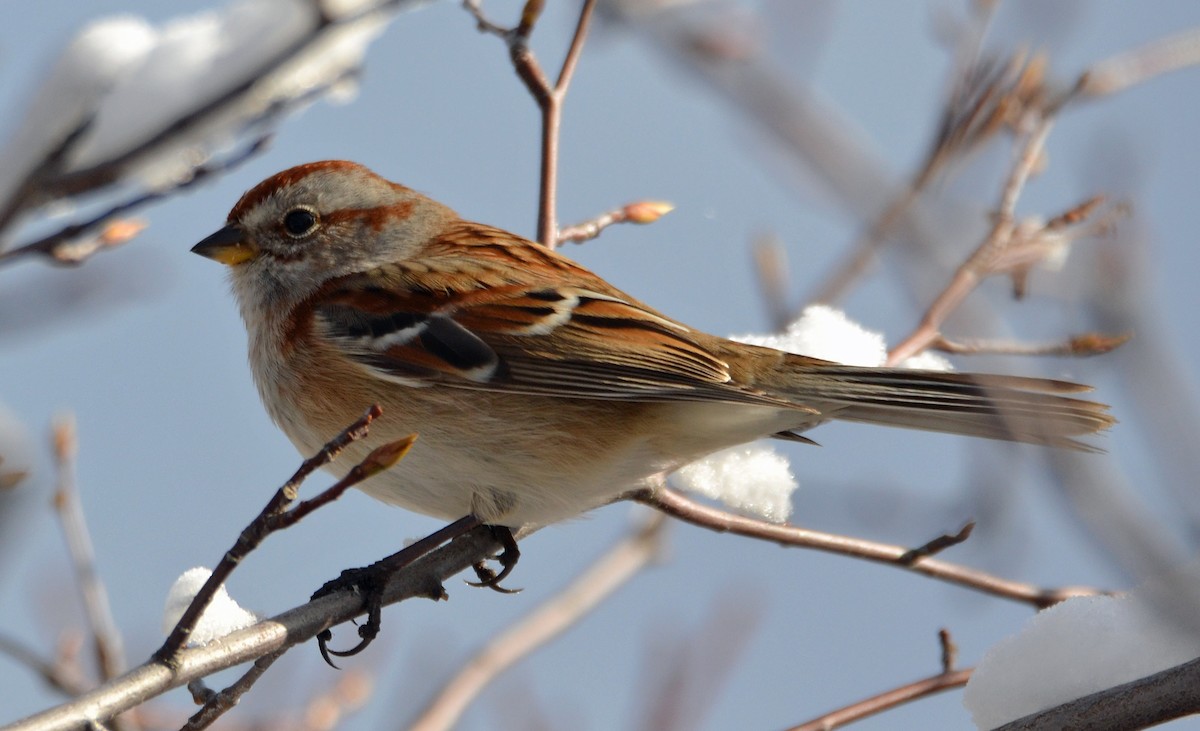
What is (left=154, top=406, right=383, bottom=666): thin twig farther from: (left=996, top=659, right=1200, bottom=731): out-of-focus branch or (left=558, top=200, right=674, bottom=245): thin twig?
(left=558, top=200, right=674, bottom=245): thin twig

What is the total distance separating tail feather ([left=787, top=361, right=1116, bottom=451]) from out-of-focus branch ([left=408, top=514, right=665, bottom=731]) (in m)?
1.29

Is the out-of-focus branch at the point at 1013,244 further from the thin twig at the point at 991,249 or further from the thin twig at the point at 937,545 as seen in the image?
the thin twig at the point at 937,545

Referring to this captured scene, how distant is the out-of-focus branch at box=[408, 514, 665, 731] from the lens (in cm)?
382

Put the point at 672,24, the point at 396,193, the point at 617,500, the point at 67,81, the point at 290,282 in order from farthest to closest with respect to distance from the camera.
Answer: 1. the point at 396,193
2. the point at 290,282
3. the point at 617,500
4. the point at 67,81
5. the point at 672,24

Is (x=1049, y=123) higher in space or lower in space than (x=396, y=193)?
higher

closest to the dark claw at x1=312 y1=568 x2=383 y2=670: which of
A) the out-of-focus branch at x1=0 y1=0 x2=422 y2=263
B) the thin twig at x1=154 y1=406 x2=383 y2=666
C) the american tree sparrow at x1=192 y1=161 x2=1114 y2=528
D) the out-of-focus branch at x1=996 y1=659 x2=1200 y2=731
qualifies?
the american tree sparrow at x1=192 y1=161 x2=1114 y2=528

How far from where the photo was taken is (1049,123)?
3367 mm

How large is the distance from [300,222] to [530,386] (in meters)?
1.05

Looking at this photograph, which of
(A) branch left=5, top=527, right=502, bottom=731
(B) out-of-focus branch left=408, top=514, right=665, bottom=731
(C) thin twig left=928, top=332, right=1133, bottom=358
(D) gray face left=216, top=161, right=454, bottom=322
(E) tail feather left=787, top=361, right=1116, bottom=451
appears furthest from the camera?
(B) out-of-focus branch left=408, top=514, right=665, bottom=731

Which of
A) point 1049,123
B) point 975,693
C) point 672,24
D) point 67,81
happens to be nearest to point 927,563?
point 975,693

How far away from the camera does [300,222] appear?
360 cm

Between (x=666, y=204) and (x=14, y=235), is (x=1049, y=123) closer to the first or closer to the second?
(x=666, y=204)

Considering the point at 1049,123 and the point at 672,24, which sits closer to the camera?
the point at 672,24

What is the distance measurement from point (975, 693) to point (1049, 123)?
1800 mm
